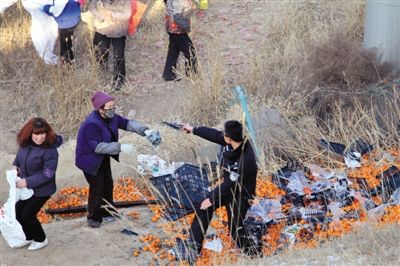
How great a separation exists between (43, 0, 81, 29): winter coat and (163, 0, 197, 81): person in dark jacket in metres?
1.22

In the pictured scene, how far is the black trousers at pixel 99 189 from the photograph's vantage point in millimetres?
6570

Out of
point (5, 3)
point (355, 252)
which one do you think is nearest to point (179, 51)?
point (5, 3)

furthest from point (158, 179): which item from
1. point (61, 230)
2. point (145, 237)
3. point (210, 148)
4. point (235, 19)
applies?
point (235, 19)

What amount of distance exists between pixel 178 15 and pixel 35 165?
163 inches

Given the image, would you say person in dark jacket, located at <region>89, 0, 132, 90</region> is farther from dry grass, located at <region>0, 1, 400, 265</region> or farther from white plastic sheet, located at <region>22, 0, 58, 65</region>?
white plastic sheet, located at <region>22, 0, 58, 65</region>

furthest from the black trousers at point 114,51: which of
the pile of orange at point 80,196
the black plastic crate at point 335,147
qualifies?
the black plastic crate at point 335,147

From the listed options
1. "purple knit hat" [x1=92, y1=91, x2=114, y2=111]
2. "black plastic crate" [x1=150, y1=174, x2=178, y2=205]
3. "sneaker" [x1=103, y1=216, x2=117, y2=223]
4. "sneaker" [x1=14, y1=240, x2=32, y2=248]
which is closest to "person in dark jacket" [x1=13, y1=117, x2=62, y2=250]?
"sneaker" [x1=14, y1=240, x2=32, y2=248]

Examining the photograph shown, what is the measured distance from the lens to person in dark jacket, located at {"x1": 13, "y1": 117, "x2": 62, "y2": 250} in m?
6.00

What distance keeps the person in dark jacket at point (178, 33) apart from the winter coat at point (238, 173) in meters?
3.98

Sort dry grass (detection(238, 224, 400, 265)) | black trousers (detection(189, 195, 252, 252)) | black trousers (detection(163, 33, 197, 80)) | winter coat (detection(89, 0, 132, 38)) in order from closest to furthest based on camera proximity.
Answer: dry grass (detection(238, 224, 400, 265)) < black trousers (detection(189, 195, 252, 252)) < winter coat (detection(89, 0, 132, 38)) < black trousers (detection(163, 33, 197, 80))

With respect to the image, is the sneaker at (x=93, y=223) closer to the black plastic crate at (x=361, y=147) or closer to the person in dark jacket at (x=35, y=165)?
the person in dark jacket at (x=35, y=165)

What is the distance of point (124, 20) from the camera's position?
31.7 ft

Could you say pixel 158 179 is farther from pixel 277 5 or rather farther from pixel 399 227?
pixel 277 5

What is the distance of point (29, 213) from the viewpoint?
6184mm
